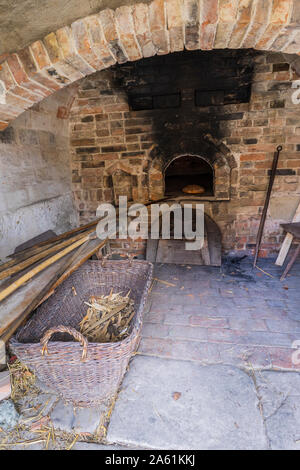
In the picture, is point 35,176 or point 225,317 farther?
point 35,176

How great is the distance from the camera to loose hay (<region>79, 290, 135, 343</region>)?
213 cm

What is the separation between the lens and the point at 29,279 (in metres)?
2.13

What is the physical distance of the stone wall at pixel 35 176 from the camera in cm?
282

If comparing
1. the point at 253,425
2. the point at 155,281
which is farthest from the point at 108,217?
the point at 253,425

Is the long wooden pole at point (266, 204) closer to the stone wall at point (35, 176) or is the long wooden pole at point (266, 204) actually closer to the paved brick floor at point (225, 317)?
the paved brick floor at point (225, 317)

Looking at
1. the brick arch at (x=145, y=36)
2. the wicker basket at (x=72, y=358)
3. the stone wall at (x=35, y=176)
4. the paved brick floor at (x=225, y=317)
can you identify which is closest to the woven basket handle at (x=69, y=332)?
the wicker basket at (x=72, y=358)

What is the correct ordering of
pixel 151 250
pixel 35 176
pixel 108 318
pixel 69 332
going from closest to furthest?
pixel 69 332
pixel 108 318
pixel 35 176
pixel 151 250

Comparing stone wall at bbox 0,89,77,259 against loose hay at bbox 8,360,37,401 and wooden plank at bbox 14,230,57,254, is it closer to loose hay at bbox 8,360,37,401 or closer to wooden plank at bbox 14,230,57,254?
wooden plank at bbox 14,230,57,254

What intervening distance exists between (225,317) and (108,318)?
47.2 inches

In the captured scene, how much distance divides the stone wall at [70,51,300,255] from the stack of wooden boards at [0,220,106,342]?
1.80m

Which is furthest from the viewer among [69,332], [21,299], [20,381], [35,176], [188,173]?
[188,173]

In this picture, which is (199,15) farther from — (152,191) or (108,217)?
(108,217)

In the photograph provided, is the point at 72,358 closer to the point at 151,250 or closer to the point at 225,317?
the point at 225,317

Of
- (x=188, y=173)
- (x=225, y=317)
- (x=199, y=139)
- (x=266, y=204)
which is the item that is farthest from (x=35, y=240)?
(x=188, y=173)
